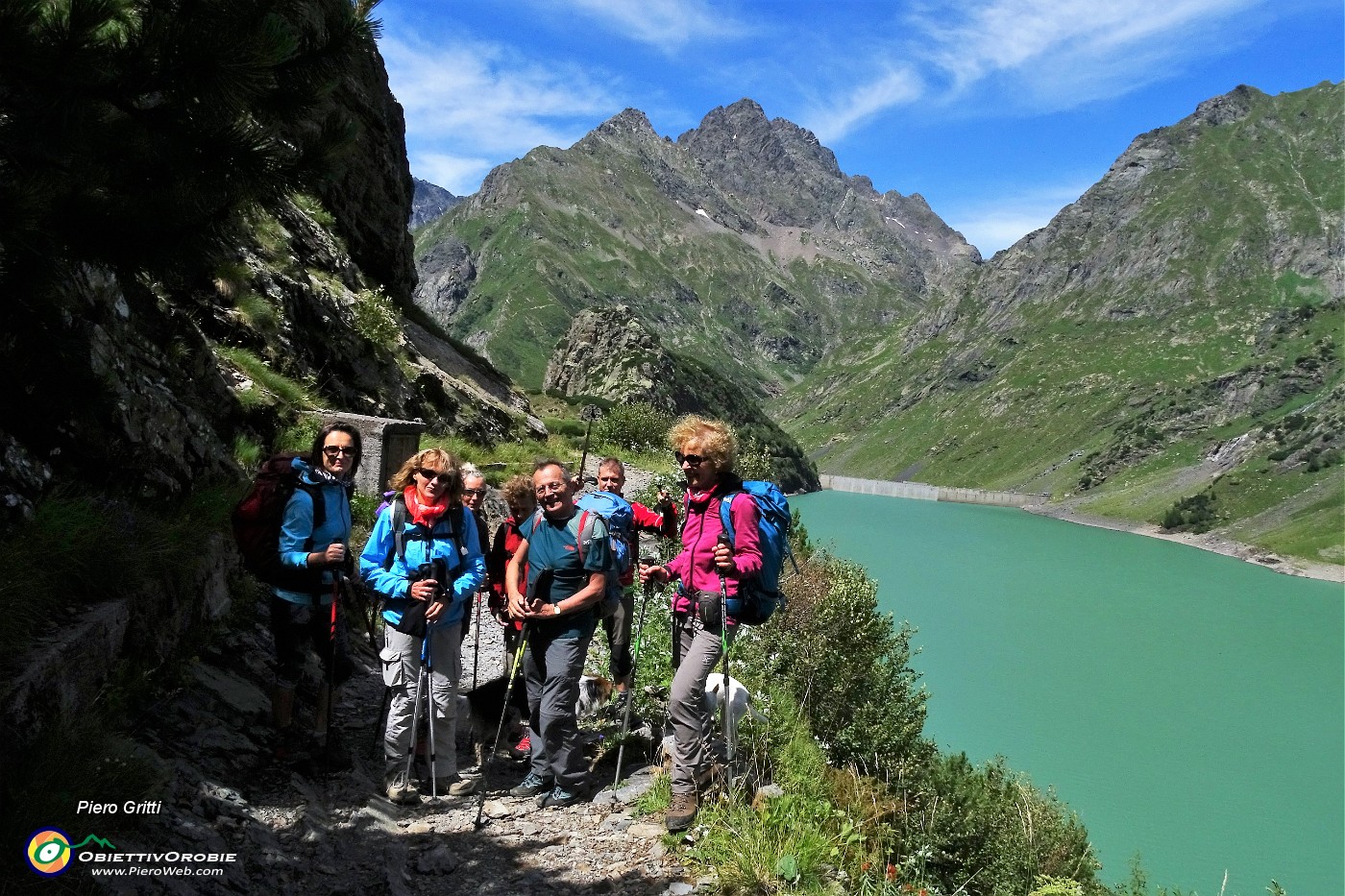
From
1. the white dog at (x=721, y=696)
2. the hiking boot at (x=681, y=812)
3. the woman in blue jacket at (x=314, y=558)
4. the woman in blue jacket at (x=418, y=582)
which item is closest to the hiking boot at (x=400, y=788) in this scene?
the woman in blue jacket at (x=418, y=582)

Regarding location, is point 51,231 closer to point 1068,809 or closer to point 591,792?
point 591,792

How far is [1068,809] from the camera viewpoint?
93.2 feet

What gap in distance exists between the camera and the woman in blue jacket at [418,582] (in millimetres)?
5152

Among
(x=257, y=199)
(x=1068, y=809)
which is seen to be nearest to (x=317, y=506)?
(x=257, y=199)

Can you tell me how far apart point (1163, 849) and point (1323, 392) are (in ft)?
470

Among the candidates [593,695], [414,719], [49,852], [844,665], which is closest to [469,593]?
[414,719]

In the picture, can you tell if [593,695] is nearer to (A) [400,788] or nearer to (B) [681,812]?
(A) [400,788]

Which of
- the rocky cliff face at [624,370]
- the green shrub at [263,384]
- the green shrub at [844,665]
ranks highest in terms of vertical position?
the rocky cliff face at [624,370]

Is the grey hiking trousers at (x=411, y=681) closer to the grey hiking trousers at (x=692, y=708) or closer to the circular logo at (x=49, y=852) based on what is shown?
the grey hiking trousers at (x=692, y=708)

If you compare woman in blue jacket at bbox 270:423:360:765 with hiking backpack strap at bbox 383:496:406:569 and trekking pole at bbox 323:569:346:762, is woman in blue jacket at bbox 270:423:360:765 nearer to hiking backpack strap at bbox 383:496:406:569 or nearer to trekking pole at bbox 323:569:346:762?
trekking pole at bbox 323:569:346:762

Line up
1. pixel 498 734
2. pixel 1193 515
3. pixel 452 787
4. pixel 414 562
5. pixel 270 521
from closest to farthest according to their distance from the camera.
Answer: pixel 270 521 < pixel 414 562 < pixel 452 787 < pixel 498 734 < pixel 1193 515

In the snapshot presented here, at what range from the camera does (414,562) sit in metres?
5.20

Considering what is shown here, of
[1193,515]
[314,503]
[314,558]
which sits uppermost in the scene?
[1193,515]

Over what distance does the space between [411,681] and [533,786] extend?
113cm
